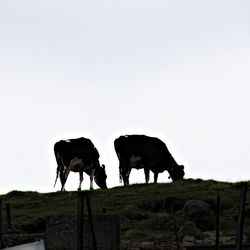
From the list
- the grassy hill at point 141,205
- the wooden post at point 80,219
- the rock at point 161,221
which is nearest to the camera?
the wooden post at point 80,219

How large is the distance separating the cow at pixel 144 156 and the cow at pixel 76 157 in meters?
1.20

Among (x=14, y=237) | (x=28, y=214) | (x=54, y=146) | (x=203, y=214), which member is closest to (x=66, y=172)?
(x=54, y=146)

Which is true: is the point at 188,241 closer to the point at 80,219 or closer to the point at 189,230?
the point at 189,230

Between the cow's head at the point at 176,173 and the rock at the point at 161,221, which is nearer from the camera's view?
the rock at the point at 161,221

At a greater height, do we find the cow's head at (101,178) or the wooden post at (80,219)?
the cow's head at (101,178)

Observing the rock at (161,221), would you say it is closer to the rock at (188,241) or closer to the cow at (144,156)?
the rock at (188,241)

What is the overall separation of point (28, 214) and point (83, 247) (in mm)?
12319

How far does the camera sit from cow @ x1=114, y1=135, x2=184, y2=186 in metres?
41.6

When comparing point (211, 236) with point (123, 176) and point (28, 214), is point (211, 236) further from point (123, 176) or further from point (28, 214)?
point (123, 176)

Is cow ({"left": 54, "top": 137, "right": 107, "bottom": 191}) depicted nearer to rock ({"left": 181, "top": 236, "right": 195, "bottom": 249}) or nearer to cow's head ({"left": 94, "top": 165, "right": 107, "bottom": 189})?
cow's head ({"left": 94, "top": 165, "right": 107, "bottom": 189})

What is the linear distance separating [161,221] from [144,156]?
15463 millimetres

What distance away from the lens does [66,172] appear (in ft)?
133

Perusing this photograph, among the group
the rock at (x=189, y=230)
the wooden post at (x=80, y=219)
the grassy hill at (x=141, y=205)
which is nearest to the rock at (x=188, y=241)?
the rock at (x=189, y=230)

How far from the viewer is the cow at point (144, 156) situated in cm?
4159
